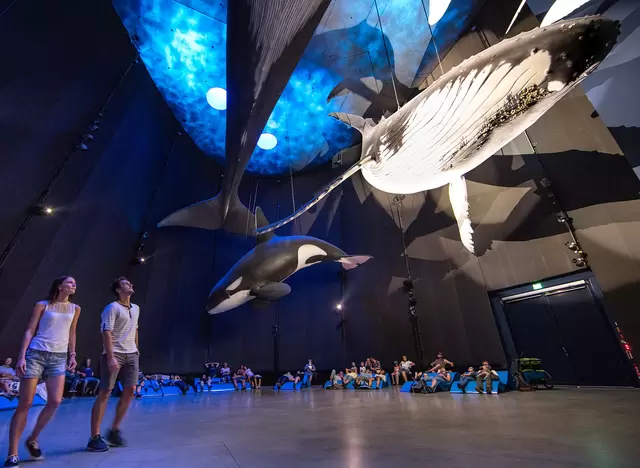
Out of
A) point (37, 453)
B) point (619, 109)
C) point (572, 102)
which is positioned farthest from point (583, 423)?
point (572, 102)

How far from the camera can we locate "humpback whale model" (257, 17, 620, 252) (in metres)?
2.50

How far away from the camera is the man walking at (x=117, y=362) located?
2.18 m

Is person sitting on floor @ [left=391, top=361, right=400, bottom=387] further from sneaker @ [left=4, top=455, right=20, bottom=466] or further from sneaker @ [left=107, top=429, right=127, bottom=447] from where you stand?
sneaker @ [left=4, top=455, right=20, bottom=466]

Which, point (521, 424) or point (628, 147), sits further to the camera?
point (628, 147)

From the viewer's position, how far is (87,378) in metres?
7.87

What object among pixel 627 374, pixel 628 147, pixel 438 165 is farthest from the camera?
pixel 627 374

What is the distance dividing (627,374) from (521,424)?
5.91 metres

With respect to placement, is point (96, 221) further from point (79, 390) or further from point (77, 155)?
point (79, 390)

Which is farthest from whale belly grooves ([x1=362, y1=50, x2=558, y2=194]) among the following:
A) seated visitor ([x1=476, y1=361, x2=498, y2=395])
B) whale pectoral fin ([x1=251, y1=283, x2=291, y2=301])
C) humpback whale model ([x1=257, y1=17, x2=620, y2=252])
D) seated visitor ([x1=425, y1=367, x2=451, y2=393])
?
whale pectoral fin ([x1=251, y1=283, x2=291, y2=301])

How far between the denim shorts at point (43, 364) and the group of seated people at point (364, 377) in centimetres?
751

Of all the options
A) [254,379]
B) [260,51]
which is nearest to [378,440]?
[260,51]

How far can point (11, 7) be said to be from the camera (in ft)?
16.2

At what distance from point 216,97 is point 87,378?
9.37 meters

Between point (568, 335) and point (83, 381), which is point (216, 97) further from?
point (568, 335)
